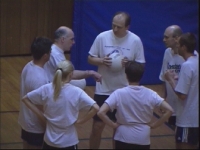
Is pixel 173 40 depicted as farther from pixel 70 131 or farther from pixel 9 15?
pixel 9 15

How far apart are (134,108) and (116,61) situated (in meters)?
1.11

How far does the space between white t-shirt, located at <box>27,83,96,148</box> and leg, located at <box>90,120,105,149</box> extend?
124 cm

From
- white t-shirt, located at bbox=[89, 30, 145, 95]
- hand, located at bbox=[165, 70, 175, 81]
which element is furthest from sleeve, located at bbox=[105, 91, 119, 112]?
white t-shirt, located at bbox=[89, 30, 145, 95]

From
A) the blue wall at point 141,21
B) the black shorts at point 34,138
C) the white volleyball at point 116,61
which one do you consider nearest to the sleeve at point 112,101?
the black shorts at point 34,138

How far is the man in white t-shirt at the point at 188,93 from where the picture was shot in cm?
521

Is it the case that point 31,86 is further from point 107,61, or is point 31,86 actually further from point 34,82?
point 107,61

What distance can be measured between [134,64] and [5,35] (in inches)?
216

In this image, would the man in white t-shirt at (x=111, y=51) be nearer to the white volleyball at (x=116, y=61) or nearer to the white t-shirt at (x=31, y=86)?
the white volleyball at (x=116, y=61)

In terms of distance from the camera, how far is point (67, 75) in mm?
4785

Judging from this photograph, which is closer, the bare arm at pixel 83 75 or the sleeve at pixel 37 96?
the sleeve at pixel 37 96

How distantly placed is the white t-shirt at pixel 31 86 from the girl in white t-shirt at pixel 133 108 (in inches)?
23.4

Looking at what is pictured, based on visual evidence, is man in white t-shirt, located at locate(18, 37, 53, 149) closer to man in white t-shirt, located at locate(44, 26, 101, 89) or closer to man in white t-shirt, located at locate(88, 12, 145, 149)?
man in white t-shirt, located at locate(44, 26, 101, 89)

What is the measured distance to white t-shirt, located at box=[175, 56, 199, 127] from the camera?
5195 millimetres

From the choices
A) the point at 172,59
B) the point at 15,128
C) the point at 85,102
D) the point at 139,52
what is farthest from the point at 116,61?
the point at 15,128
